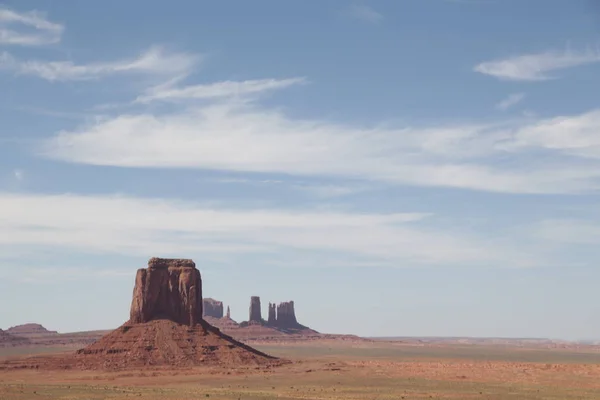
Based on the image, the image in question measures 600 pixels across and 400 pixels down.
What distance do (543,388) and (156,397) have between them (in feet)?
145

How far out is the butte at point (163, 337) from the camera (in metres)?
114

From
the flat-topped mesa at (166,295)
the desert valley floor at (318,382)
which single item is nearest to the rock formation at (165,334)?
the flat-topped mesa at (166,295)

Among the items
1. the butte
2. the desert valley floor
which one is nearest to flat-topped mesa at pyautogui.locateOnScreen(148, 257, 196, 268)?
the butte

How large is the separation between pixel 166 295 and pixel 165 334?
313 inches

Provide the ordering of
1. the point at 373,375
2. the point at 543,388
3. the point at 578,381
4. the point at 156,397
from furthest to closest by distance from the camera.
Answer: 1. the point at 373,375
2. the point at 578,381
3. the point at 543,388
4. the point at 156,397

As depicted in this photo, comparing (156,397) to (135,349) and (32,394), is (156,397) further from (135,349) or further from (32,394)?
(135,349)

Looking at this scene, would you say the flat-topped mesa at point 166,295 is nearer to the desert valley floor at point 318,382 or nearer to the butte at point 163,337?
the butte at point 163,337

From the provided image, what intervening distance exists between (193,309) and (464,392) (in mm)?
55344

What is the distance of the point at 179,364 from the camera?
11212cm

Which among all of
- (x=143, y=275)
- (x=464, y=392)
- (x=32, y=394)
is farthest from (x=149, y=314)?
(x=464, y=392)

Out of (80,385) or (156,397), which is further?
(80,385)

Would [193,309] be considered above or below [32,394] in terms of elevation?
above

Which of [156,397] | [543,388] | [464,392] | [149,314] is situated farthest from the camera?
[149,314]

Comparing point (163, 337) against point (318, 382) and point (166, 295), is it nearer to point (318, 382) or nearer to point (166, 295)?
point (166, 295)
